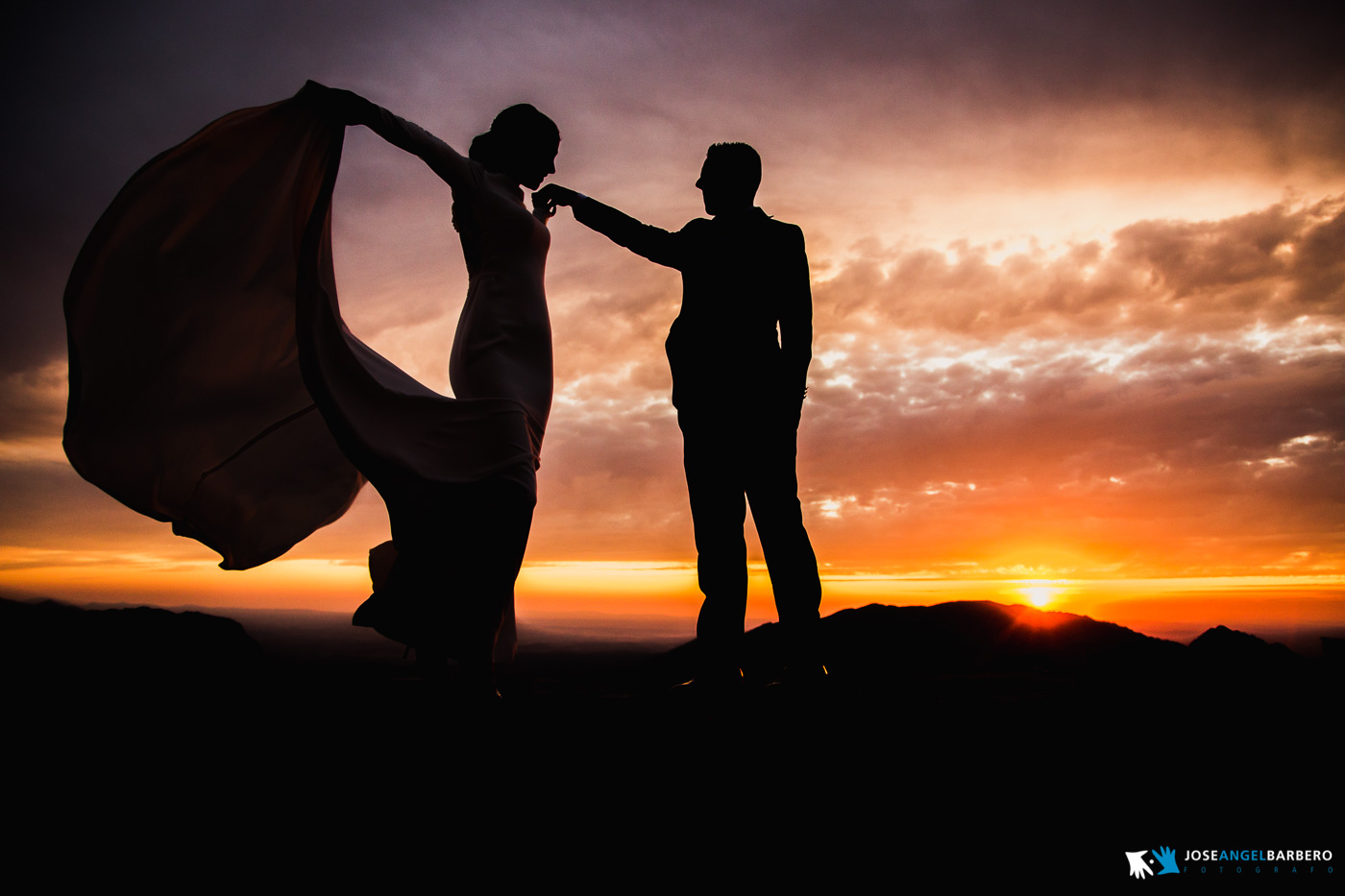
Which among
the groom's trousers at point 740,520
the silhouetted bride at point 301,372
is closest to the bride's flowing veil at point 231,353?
the silhouetted bride at point 301,372

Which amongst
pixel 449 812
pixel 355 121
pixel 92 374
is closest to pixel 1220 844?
pixel 449 812

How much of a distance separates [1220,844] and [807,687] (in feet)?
5.91

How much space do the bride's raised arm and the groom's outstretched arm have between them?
0.72 m

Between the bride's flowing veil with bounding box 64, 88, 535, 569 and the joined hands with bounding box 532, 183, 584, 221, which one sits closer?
the bride's flowing veil with bounding box 64, 88, 535, 569

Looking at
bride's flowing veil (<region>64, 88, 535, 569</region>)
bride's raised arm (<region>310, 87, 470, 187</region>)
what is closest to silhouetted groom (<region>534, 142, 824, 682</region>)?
bride's flowing veil (<region>64, 88, 535, 569</region>)

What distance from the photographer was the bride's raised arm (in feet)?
10.3

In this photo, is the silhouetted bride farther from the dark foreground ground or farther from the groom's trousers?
the groom's trousers

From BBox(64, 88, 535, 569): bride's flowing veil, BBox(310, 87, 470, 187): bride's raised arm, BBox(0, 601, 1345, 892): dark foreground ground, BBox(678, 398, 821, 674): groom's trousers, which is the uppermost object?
BBox(310, 87, 470, 187): bride's raised arm

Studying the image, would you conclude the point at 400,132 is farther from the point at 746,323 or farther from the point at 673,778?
the point at 673,778

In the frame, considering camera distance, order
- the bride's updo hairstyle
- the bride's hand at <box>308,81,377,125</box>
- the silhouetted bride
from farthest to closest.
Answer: the bride's updo hairstyle, the bride's hand at <box>308,81,377,125</box>, the silhouetted bride

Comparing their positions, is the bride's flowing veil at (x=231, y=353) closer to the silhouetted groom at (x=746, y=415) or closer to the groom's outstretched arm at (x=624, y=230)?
the silhouetted groom at (x=746, y=415)

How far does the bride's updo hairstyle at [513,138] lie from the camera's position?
3582mm

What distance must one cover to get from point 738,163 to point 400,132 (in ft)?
6.16

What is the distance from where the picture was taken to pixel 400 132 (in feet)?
10.3
